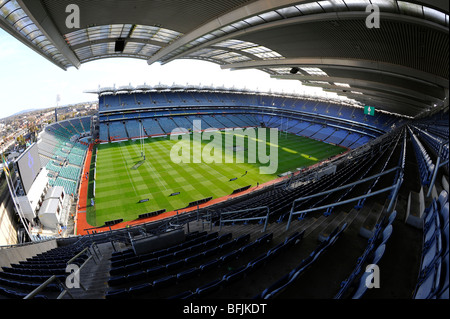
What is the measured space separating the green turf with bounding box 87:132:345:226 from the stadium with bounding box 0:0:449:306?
0.25 metres

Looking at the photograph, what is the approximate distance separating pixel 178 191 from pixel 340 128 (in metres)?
48.0

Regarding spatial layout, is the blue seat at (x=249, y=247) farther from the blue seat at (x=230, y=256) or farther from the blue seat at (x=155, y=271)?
the blue seat at (x=155, y=271)

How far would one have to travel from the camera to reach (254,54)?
998 inches

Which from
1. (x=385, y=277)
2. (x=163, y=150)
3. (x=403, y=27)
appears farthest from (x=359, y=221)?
(x=163, y=150)

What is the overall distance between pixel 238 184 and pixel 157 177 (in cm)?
1050

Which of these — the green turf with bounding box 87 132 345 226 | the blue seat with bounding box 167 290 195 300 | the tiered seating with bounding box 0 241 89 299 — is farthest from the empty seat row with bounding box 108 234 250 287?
the green turf with bounding box 87 132 345 226

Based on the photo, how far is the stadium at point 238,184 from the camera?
4859 mm

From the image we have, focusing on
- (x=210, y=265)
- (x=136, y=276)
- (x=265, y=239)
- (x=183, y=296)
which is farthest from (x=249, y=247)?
(x=136, y=276)

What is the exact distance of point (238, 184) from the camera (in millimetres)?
24922

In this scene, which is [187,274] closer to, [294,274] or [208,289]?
[208,289]

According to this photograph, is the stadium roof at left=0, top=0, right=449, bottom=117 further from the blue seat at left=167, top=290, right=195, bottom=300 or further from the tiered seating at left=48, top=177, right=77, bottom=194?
the tiered seating at left=48, top=177, right=77, bottom=194

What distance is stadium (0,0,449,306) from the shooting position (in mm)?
4859

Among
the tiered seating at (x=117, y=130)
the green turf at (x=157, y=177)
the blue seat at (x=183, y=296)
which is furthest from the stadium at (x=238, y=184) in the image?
the tiered seating at (x=117, y=130)

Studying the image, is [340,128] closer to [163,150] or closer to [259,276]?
[163,150]
